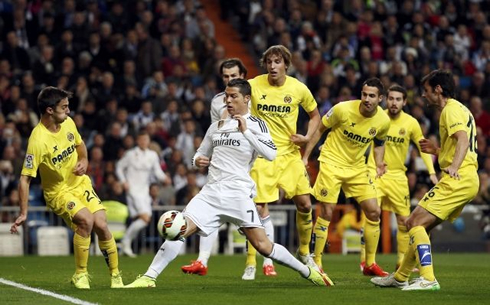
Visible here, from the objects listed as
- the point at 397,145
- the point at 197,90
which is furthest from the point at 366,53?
the point at 397,145

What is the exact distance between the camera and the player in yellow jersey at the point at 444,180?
467 inches

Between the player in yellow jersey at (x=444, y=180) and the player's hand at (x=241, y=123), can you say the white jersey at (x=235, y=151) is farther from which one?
the player in yellow jersey at (x=444, y=180)

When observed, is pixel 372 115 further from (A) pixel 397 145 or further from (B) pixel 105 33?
(B) pixel 105 33

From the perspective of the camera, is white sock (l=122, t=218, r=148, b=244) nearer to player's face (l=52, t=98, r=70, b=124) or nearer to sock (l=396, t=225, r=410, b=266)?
sock (l=396, t=225, r=410, b=266)

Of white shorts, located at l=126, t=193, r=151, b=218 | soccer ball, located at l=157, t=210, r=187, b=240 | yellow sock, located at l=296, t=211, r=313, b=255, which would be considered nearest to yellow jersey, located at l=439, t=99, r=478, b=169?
soccer ball, located at l=157, t=210, r=187, b=240

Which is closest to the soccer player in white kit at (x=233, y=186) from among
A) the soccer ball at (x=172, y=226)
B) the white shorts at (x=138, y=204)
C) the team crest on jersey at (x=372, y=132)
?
the soccer ball at (x=172, y=226)

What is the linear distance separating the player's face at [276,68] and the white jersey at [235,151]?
90.3 inches

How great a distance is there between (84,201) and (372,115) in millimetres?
4245

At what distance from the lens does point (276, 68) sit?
14258mm

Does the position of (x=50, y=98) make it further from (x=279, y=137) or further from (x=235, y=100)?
(x=279, y=137)

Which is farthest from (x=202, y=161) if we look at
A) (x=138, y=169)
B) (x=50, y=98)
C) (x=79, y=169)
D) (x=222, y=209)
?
(x=138, y=169)

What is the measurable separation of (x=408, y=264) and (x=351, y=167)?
3.00 metres

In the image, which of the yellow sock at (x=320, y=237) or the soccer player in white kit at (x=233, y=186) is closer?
the soccer player in white kit at (x=233, y=186)

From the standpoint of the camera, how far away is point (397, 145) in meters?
16.6
